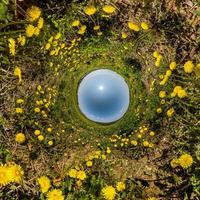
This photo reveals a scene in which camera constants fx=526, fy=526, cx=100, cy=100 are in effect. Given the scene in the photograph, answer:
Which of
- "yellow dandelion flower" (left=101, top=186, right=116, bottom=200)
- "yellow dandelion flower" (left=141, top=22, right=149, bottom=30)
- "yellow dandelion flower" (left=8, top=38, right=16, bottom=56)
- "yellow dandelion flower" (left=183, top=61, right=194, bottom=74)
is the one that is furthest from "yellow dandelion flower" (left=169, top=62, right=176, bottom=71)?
"yellow dandelion flower" (left=8, top=38, right=16, bottom=56)

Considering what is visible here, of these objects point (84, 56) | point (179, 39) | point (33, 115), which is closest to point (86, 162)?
point (33, 115)

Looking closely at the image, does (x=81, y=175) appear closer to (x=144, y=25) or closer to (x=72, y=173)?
(x=72, y=173)

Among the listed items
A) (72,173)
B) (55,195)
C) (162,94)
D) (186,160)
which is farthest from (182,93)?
(55,195)

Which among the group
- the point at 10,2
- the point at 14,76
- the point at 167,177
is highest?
the point at 10,2

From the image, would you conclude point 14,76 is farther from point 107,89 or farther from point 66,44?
point 107,89

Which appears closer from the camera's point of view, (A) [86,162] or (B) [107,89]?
(B) [107,89]

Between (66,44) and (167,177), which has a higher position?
(66,44)

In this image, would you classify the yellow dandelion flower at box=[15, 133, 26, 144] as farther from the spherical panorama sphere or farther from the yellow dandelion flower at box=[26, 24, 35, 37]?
the yellow dandelion flower at box=[26, 24, 35, 37]
